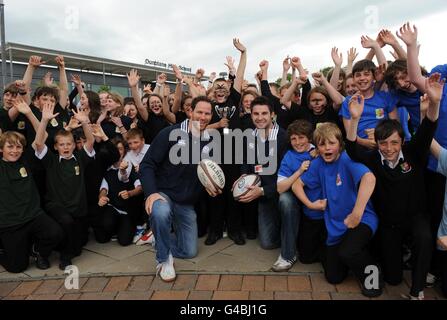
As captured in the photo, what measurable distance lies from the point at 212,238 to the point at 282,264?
1.14 meters

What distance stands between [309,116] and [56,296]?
12.0 ft

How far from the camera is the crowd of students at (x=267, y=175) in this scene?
10.7 feet

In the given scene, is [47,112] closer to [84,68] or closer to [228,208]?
→ [228,208]

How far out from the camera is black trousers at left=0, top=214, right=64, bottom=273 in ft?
12.6

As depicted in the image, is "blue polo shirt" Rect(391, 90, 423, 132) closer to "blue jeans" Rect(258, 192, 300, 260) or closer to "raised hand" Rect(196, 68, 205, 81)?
"blue jeans" Rect(258, 192, 300, 260)

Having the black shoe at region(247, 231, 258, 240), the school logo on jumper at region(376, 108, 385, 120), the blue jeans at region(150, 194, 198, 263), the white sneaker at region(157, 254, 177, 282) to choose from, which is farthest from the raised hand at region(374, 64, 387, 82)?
the white sneaker at region(157, 254, 177, 282)

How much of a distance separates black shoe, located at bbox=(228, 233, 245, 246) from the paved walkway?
0.22 m

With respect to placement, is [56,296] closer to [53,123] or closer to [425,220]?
[53,123]

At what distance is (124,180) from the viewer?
479 cm

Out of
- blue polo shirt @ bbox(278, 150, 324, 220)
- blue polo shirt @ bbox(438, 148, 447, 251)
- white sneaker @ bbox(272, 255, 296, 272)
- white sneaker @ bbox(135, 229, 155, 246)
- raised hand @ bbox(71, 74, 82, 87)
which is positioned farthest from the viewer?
raised hand @ bbox(71, 74, 82, 87)

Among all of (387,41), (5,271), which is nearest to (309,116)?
A: (387,41)

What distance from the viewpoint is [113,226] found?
4680 mm

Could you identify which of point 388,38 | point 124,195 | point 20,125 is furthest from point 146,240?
point 388,38

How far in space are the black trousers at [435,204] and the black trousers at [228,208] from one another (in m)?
2.19
